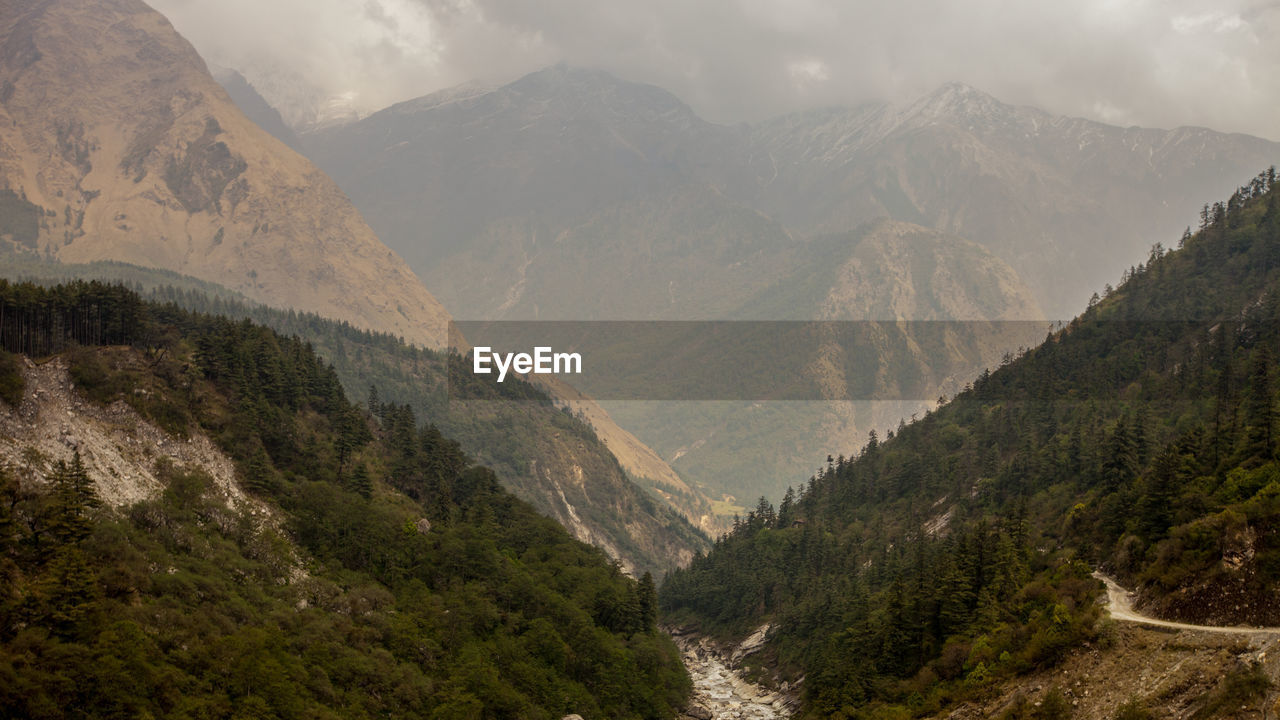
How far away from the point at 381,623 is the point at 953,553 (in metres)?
68.7

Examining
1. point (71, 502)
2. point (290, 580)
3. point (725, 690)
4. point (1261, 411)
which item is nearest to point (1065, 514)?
point (1261, 411)

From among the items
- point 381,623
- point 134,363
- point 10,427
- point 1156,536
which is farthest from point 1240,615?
point 134,363

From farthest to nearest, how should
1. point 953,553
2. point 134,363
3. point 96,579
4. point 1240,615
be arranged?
1. point 953,553
2. point 134,363
3. point 96,579
4. point 1240,615

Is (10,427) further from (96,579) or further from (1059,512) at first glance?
(1059,512)

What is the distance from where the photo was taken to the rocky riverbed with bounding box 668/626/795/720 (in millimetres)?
131125

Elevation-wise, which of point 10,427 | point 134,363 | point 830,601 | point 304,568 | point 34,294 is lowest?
point 830,601

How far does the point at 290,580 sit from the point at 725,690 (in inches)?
2910

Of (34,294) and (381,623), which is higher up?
(34,294)

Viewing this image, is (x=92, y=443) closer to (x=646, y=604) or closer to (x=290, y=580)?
(x=290, y=580)

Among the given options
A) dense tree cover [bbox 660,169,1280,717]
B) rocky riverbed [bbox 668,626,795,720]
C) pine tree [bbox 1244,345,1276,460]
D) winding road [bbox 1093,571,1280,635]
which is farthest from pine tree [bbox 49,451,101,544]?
pine tree [bbox 1244,345,1276,460]

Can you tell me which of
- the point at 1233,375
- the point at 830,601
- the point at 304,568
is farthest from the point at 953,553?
the point at 304,568

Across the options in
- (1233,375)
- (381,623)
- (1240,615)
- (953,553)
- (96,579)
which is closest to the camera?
(1240,615)

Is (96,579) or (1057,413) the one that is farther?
(1057,413)

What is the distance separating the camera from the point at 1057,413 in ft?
546
